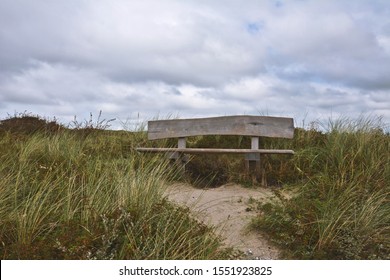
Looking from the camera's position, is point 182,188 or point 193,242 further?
point 182,188

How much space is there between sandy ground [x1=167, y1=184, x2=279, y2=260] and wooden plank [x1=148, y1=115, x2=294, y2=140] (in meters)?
1.41

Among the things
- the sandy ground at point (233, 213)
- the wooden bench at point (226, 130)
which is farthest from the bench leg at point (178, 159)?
the sandy ground at point (233, 213)

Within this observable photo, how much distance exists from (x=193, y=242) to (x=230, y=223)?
145cm

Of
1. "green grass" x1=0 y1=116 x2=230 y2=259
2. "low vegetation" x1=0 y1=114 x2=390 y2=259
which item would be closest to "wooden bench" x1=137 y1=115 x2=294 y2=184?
"low vegetation" x1=0 y1=114 x2=390 y2=259

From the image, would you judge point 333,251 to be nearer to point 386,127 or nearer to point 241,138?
point 241,138

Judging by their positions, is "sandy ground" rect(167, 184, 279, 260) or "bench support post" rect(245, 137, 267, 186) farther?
"bench support post" rect(245, 137, 267, 186)

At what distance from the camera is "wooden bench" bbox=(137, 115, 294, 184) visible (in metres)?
7.84

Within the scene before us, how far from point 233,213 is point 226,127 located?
295 centimetres

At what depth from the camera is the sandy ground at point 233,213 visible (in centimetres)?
482

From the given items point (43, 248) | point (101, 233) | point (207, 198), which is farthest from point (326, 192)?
point (43, 248)

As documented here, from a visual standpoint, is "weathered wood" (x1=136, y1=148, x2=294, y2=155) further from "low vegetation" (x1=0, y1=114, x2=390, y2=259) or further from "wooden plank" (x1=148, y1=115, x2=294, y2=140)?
"wooden plank" (x1=148, y1=115, x2=294, y2=140)

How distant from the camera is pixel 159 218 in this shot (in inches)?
178

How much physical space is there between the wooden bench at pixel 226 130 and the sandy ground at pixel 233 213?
78cm

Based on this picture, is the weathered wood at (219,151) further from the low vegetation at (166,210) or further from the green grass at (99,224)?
the green grass at (99,224)
